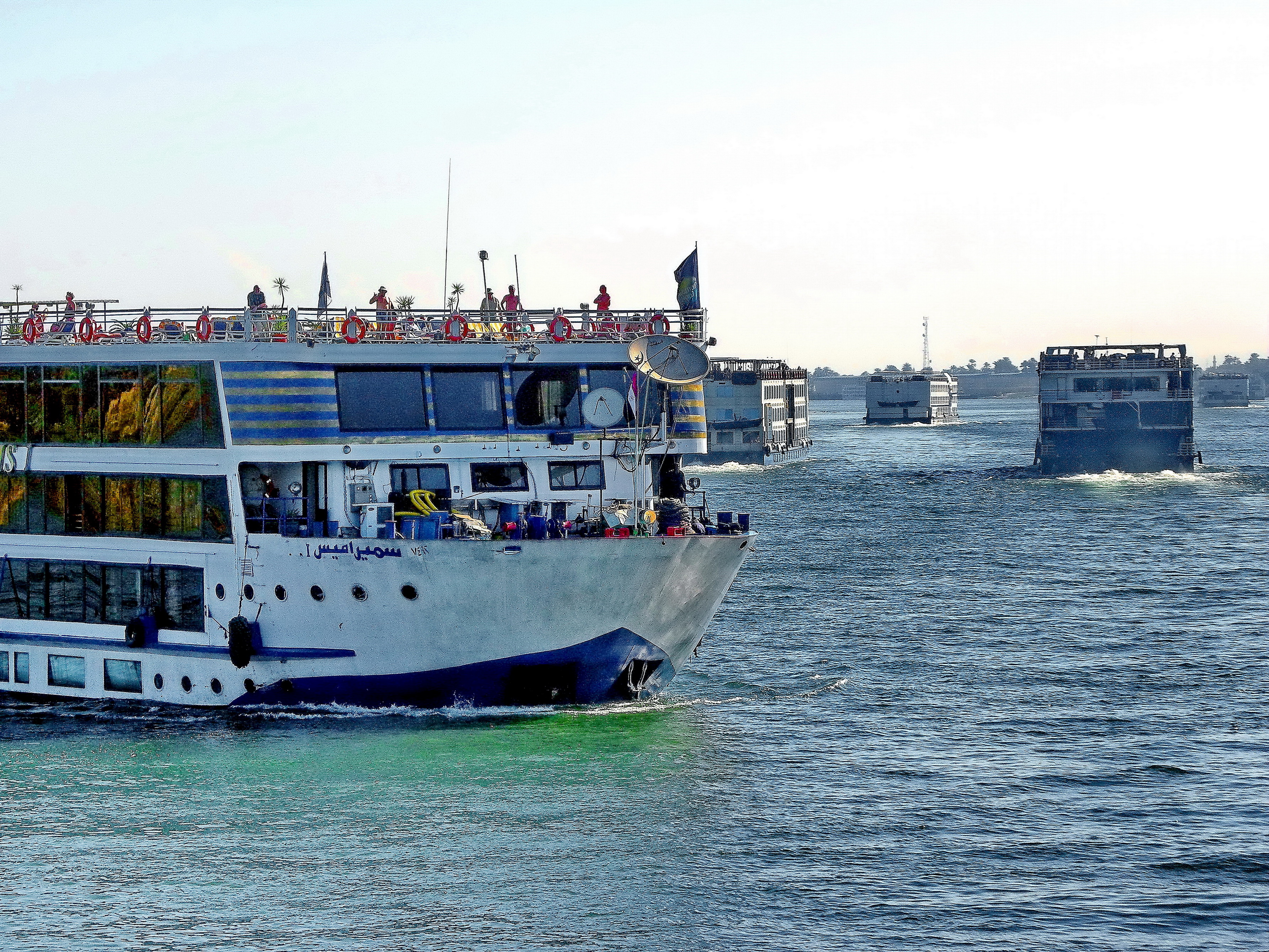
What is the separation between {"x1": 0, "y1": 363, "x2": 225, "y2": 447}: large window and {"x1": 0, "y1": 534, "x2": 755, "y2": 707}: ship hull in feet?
11.0

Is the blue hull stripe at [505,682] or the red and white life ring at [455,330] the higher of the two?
the red and white life ring at [455,330]

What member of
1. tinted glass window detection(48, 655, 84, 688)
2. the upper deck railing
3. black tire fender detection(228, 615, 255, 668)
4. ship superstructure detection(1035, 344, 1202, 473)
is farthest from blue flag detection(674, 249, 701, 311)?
ship superstructure detection(1035, 344, 1202, 473)

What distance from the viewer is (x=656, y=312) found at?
3791cm

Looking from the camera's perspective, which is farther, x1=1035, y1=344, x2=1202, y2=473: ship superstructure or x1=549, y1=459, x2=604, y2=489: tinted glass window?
x1=1035, y1=344, x2=1202, y2=473: ship superstructure

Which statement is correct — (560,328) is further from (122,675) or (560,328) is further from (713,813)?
(122,675)

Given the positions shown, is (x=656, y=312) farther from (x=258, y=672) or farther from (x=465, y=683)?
(x=258, y=672)

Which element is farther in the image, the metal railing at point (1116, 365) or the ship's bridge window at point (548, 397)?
the metal railing at point (1116, 365)

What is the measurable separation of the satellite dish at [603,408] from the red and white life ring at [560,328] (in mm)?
1477

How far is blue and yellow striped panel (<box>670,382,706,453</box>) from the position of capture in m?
37.4

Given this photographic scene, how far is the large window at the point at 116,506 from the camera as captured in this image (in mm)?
35781

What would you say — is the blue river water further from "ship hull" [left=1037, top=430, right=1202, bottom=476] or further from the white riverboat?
"ship hull" [left=1037, top=430, right=1202, bottom=476]

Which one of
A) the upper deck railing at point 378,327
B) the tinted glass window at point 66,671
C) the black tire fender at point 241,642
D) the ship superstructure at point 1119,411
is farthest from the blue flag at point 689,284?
the ship superstructure at point 1119,411

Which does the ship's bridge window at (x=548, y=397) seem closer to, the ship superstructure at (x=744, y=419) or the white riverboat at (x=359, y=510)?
the white riverboat at (x=359, y=510)

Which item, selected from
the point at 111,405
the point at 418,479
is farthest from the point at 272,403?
the point at 111,405
